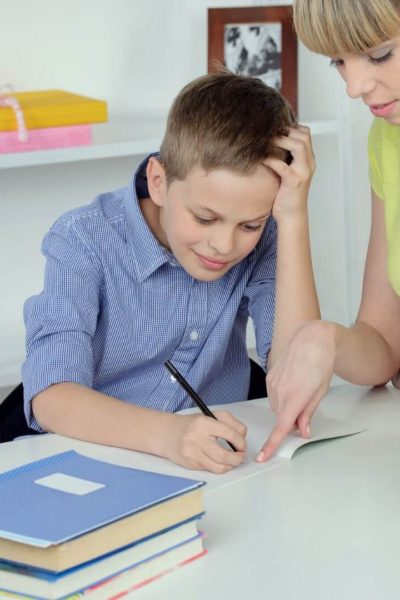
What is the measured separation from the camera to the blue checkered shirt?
1.57 metres

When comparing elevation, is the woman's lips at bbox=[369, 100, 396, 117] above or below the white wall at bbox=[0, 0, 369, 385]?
above

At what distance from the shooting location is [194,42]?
114 inches

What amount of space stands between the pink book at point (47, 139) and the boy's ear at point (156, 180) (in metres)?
0.81

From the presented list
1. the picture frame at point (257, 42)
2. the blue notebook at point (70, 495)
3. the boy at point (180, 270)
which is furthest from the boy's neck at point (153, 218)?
the picture frame at point (257, 42)

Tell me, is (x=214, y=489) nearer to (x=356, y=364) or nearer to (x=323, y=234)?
(x=356, y=364)

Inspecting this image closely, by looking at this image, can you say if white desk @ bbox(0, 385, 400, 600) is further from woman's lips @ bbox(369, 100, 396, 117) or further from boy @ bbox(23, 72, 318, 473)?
woman's lips @ bbox(369, 100, 396, 117)

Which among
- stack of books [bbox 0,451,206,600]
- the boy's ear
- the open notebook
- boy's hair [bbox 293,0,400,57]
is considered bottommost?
the open notebook

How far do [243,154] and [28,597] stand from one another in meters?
0.79

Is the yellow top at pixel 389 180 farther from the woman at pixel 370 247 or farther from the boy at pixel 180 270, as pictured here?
the boy at pixel 180 270

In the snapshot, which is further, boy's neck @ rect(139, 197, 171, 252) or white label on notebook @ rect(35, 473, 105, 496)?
boy's neck @ rect(139, 197, 171, 252)

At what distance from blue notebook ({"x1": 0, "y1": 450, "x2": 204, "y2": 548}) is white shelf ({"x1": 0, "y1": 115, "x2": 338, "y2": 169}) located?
1387mm

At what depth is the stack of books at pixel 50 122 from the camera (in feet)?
7.83

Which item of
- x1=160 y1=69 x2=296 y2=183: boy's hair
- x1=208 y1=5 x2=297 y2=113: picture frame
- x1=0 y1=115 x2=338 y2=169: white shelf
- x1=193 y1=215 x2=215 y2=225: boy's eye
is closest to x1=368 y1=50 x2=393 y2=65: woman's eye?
x1=160 y1=69 x2=296 y2=183: boy's hair

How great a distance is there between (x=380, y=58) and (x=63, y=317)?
553mm
